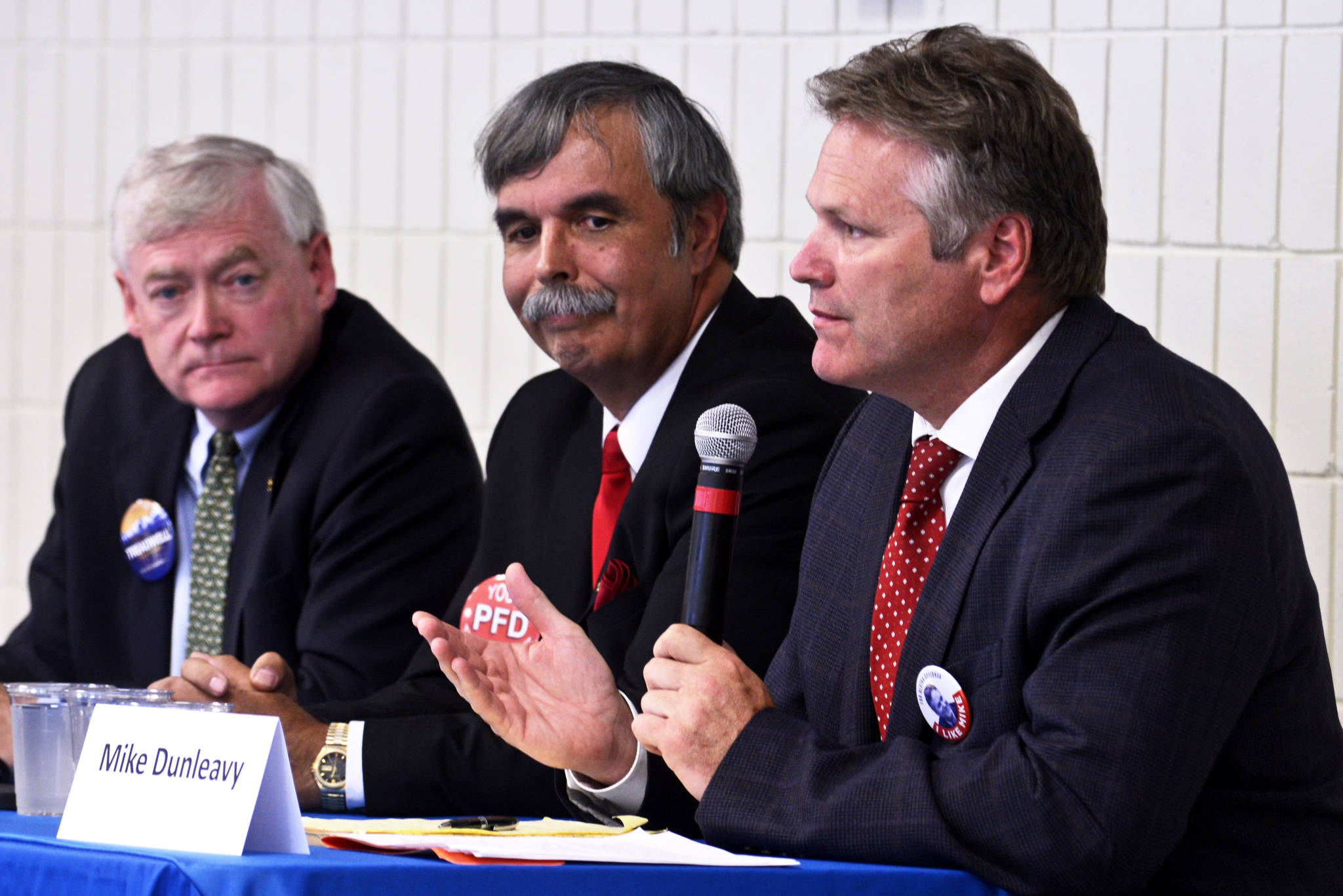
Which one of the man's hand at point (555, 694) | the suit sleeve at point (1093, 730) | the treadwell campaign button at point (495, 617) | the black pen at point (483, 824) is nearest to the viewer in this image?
the suit sleeve at point (1093, 730)

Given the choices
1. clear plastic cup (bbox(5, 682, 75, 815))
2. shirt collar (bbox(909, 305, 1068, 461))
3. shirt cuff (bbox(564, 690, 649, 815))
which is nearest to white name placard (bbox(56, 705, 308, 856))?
clear plastic cup (bbox(5, 682, 75, 815))

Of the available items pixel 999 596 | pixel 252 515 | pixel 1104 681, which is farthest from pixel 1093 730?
pixel 252 515

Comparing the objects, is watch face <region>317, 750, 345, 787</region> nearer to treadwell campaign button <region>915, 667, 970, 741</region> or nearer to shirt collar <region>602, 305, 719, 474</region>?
shirt collar <region>602, 305, 719, 474</region>

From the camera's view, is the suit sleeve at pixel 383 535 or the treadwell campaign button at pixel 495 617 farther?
the suit sleeve at pixel 383 535

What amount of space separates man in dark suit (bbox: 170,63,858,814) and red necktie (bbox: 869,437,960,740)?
1.33 feet

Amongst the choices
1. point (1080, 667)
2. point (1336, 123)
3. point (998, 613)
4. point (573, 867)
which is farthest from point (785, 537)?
point (1336, 123)

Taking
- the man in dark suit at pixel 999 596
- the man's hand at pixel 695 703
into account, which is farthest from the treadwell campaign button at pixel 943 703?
the man's hand at pixel 695 703

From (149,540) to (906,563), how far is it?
1.80 meters

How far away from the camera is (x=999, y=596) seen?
167 centimetres

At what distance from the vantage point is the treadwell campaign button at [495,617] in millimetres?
2520

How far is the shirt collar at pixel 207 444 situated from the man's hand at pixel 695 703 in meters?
1.59

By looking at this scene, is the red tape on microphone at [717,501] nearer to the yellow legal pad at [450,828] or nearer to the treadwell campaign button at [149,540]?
the yellow legal pad at [450,828]

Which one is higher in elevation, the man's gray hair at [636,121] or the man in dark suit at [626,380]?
the man's gray hair at [636,121]

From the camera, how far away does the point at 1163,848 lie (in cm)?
152
